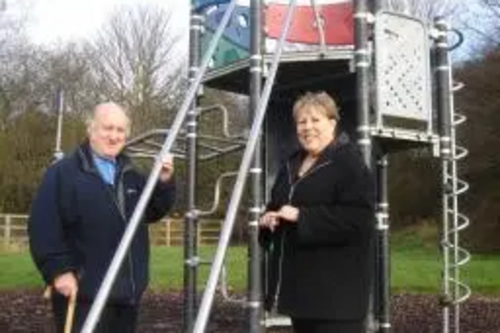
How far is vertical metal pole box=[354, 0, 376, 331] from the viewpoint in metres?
5.76

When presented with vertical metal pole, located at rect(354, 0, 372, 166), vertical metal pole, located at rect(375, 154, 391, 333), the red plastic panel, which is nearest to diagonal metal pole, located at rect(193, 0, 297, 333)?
vertical metal pole, located at rect(354, 0, 372, 166)

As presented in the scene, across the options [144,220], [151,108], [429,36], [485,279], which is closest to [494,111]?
[151,108]

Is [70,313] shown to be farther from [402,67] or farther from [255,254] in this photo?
[402,67]

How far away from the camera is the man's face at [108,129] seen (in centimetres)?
493

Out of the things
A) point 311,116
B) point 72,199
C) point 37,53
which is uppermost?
point 37,53

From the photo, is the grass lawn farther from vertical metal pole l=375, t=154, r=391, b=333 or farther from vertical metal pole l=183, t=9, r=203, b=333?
vertical metal pole l=375, t=154, r=391, b=333

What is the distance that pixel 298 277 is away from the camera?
4195 mm

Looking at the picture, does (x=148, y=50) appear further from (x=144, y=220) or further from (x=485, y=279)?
(x=144, y=220)

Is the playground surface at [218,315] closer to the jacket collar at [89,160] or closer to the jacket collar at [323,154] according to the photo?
the jacket collar at [89,160]

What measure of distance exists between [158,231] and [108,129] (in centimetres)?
3214

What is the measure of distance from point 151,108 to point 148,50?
898 cm

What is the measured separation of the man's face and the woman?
1.02 meters

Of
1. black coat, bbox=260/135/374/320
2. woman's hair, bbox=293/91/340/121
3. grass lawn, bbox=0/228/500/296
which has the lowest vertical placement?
grass lawn, bbox=0/228/500/296

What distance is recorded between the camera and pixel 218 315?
13.1 metres
